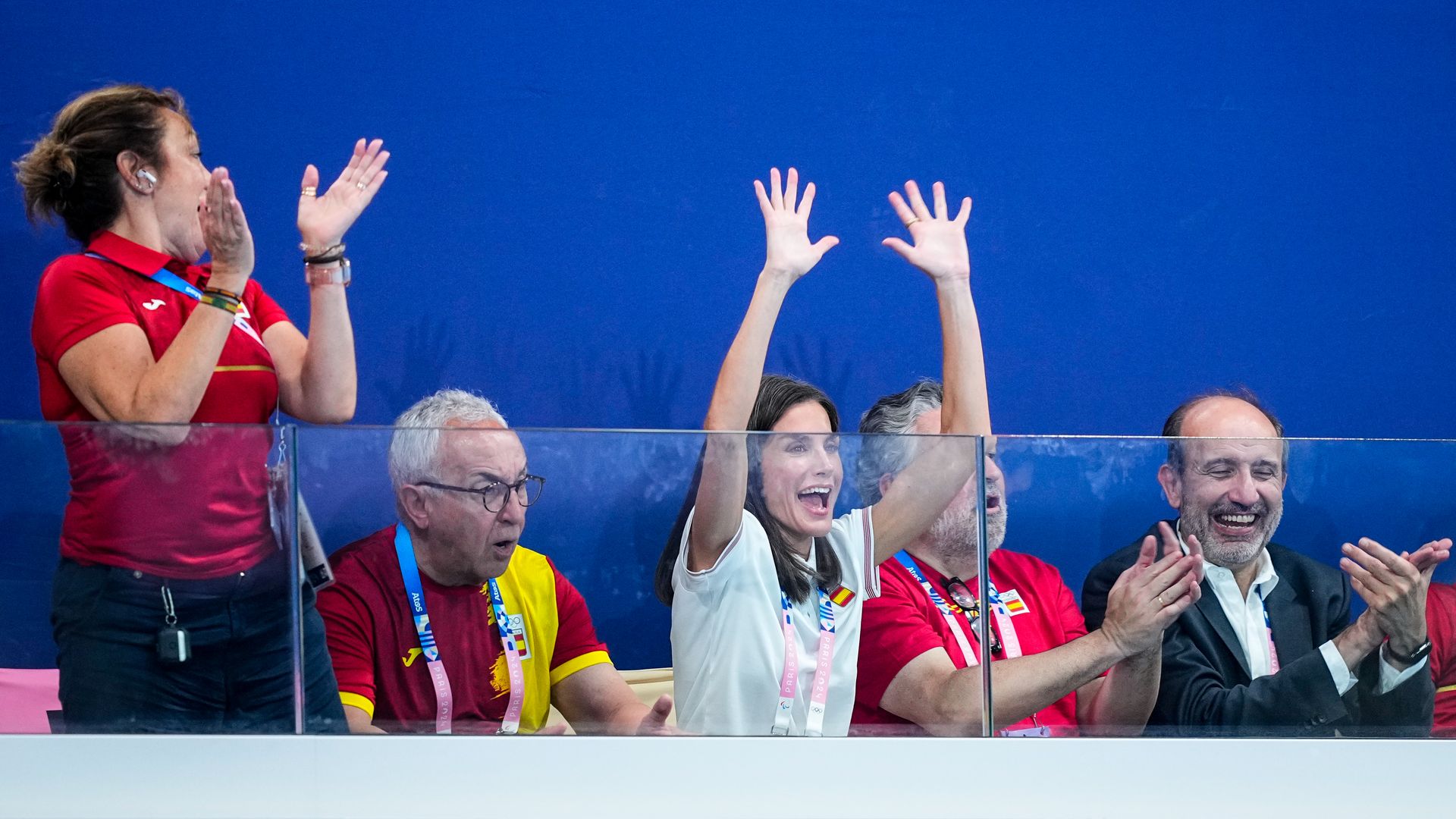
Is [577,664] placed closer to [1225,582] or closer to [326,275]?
[326,275]

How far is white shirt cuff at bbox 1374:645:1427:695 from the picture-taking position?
87.3 inches

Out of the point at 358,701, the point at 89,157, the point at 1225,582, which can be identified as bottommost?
the point at 358,701

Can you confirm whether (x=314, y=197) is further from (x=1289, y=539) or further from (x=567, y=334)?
(x=1289, y=539)

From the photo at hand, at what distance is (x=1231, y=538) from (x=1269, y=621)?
5.6 inches

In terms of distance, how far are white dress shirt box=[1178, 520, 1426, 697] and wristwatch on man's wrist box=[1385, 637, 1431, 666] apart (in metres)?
0.07

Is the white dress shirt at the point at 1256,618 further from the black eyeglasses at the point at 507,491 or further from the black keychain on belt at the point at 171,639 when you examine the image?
the black keychain on belt at the point at 171,639

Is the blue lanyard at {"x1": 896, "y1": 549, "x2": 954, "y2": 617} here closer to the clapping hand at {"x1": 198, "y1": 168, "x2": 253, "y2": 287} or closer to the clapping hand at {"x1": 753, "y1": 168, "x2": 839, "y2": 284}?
the clapping hand at {"x1": 753, "y1": 168, "x2": 839, "y2": 284}

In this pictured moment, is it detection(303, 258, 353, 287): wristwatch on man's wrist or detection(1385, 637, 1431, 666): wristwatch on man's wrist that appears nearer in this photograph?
detection(1385, 637, 1431, 666): wristwatch on man's wrist

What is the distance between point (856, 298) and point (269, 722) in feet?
6.81

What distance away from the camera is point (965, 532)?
214cm

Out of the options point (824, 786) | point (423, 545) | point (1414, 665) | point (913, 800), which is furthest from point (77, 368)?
point (1414, 665)

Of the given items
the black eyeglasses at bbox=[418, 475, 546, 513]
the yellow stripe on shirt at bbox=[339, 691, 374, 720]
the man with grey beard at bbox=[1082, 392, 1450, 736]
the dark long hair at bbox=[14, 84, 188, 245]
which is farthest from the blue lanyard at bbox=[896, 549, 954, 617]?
the dark long hair at bbox=[14, 84, 188, 245]

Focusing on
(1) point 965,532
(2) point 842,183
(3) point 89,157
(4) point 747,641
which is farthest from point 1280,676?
(3) point 89,157

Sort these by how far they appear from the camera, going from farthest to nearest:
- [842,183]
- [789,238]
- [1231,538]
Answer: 1. [842,183]
2. [789,238]
3. [1231,538]
